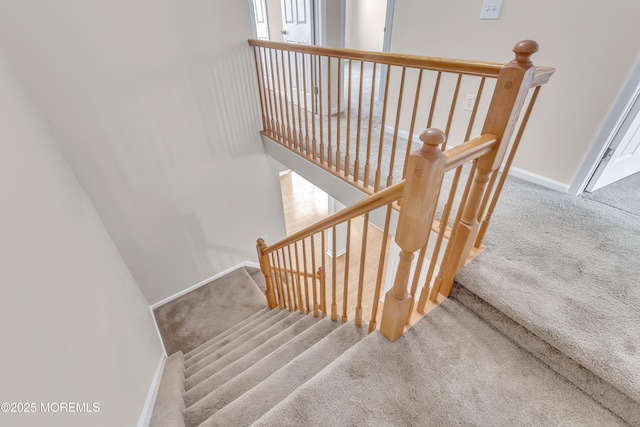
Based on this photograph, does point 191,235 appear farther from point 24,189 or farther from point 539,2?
point 539,2

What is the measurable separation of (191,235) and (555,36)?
11.3 feet

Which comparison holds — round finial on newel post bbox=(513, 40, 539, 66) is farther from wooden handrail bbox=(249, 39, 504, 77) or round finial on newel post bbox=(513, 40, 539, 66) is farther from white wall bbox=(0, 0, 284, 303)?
white wall bbox=(0, 0, 284, 303)

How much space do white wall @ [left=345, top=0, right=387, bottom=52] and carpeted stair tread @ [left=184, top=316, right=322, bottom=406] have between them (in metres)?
6.67

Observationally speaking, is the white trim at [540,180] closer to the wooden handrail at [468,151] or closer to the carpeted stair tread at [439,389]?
the carpeted stair tread at [439,389]

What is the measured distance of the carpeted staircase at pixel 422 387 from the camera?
3.20 ft

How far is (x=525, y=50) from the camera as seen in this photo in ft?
2.78

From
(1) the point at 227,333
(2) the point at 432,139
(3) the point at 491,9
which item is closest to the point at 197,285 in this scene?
(1) the point at 227,333

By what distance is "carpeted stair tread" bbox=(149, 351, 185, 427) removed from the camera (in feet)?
4.99

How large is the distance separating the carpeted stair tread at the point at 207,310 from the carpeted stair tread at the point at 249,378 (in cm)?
122

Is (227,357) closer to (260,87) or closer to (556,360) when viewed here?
(556,360)

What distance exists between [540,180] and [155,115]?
3.14 metres

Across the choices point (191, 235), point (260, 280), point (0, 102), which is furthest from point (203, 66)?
point (260, 280)

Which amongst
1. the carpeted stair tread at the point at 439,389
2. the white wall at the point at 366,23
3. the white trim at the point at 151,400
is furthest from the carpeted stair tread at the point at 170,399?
the white wall at the point at 366,23

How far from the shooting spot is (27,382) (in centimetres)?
89
